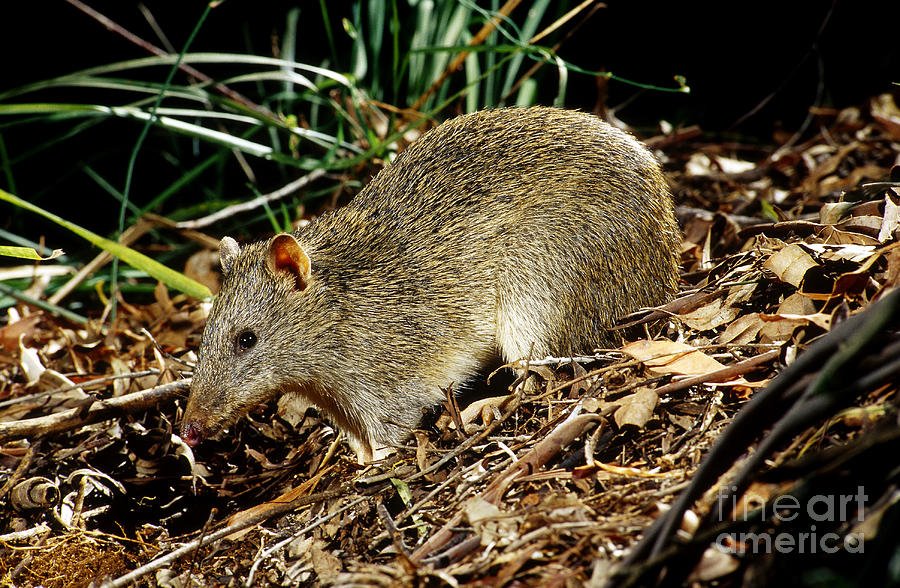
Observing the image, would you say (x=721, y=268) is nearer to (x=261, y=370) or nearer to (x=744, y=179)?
(x=744, y=179)

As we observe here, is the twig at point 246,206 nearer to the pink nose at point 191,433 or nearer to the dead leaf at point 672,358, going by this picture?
the pink nose at point 191,433

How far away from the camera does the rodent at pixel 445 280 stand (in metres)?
3.70

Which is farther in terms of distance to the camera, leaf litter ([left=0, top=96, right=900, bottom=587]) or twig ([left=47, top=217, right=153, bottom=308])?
twig ([left=47, top=217, right=153, bottom=308])

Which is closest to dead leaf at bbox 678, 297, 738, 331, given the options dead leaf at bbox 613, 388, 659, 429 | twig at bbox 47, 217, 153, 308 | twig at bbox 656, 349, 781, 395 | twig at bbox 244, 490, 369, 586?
twig at bbox 656, 349, 781, 395

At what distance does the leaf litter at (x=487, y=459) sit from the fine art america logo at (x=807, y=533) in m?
0.05

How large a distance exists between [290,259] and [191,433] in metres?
1.01

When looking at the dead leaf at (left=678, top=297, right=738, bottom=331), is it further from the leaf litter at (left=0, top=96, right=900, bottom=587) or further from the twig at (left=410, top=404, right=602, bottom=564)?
the twig at (left=410, top=404, right=602, bottom=564)

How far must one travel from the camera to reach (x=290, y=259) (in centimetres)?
375

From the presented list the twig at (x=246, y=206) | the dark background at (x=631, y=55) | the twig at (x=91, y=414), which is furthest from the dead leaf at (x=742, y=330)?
the twig at (x=246, y=206)

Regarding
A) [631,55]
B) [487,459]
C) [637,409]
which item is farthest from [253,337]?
[631,55]

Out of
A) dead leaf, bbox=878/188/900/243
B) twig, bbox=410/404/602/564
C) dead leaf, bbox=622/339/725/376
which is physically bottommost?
twig, bbox=410/404/602/564

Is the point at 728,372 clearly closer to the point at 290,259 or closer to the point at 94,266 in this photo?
the point at 290,259

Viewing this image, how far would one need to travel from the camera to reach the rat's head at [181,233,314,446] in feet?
11.7

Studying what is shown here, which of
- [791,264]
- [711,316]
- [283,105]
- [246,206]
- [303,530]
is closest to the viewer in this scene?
[303,530]
